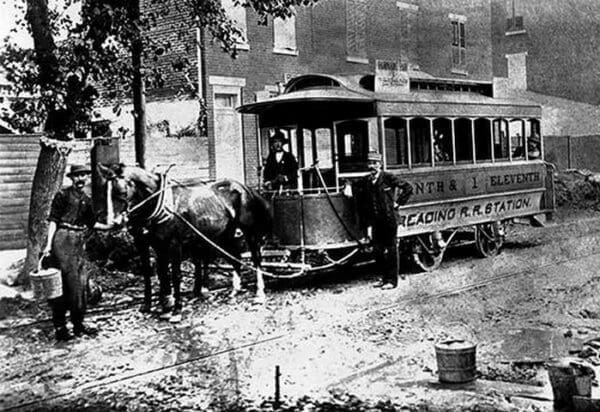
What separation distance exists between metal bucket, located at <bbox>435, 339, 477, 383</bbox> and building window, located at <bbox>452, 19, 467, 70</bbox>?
20255 mm

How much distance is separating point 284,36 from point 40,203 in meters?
11.4

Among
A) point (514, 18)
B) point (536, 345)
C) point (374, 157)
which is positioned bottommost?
point (536, 345)

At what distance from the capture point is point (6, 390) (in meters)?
7.03

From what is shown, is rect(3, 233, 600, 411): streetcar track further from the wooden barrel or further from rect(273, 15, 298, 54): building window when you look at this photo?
rect(273, 15, 298, 54): building window

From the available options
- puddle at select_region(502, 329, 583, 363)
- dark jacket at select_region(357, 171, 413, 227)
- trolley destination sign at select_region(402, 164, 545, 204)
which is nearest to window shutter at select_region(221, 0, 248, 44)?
trolley destination sign at select_region(402, 164, 545, 204)

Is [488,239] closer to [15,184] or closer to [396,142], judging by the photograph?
[396,142]

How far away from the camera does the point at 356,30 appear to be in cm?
2264

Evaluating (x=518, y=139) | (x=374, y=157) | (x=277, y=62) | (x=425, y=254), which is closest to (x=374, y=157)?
(x=374, y=157)

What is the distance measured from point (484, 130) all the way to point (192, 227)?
6.35 metres

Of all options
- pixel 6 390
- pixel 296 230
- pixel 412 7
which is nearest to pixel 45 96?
pixel 296 230

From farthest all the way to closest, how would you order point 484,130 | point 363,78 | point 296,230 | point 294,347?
point 484,130
point 363,78
point 296,230
point 294,347

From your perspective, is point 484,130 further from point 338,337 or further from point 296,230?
point 338,337

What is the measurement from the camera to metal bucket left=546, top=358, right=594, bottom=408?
573cm

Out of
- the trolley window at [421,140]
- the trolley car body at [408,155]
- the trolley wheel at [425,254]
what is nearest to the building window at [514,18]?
the trolley car body at [408,155]
